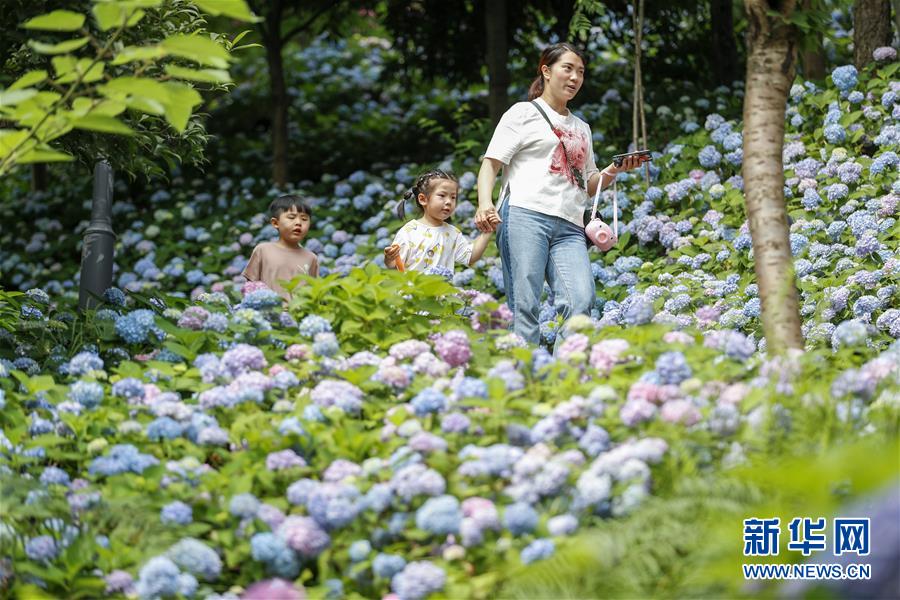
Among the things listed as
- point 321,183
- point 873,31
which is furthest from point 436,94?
point 873,31

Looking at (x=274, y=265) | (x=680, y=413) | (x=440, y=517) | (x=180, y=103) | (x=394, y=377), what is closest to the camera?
(x=440, y=517)

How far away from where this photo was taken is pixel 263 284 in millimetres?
5234

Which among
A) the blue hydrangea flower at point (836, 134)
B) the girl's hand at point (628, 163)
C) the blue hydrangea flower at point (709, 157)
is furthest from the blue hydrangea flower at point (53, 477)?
the blue hydrangea flower at point (836, 134)

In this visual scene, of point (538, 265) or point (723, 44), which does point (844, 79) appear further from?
point (538, 265)

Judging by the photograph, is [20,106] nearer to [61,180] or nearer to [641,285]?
[641,285]

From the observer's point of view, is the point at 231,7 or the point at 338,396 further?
the point at 338,396

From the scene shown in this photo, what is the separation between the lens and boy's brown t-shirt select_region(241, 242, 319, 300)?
574 centimetres

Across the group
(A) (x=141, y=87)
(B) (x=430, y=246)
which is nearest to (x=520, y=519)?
(A) (x=141, y=87)

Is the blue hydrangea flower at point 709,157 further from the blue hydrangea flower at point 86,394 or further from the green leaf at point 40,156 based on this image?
the green leaf at point 40,156

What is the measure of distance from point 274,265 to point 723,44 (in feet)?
19.0

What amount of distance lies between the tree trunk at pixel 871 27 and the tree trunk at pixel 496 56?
8.97 ft

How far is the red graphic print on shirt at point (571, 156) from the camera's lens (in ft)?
17.5

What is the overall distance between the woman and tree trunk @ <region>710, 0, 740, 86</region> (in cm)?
509

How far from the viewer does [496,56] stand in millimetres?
9570
